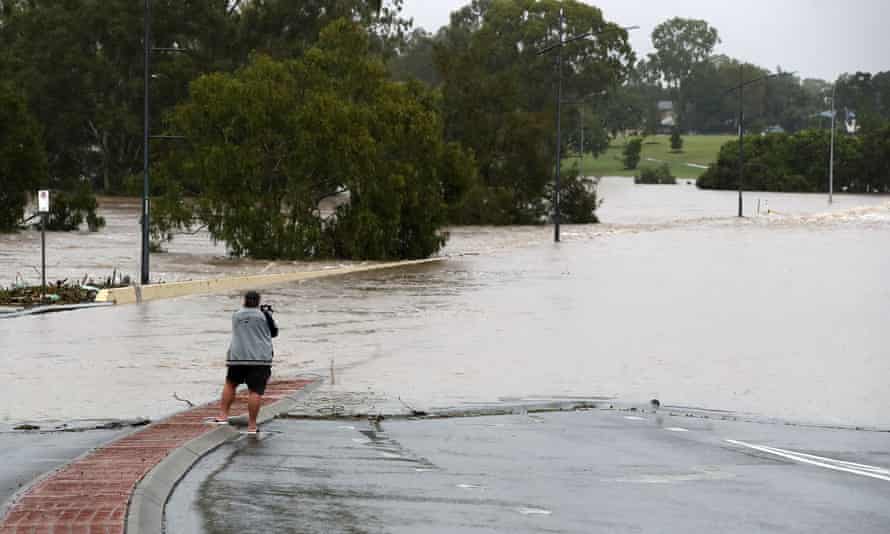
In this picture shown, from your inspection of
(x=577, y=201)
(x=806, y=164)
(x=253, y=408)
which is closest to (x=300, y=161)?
(x=253, y=408)

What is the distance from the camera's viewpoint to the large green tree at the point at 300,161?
49.1 meters

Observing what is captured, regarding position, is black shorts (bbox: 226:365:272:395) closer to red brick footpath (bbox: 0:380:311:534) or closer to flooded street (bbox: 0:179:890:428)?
red brick footpath (bbox: 0:380:311:534)

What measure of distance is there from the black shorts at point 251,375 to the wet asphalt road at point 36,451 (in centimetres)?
112

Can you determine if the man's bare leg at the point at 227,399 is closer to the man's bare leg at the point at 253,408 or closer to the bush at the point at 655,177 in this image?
the man's bare leg at the point at 253,408

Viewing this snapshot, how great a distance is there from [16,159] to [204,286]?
29290mm

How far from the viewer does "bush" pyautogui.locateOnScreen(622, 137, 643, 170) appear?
182250 millimetres

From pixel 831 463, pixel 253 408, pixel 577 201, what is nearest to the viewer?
pixel 831 463

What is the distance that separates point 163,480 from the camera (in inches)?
454

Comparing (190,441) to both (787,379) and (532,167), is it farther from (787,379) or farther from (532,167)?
(532,167)

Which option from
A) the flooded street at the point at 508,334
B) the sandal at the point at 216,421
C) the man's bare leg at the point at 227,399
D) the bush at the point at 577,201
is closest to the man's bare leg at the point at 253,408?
the sandal at the point at 216,421

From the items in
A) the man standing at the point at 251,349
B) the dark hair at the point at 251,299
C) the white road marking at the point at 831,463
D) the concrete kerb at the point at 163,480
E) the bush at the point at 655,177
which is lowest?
the white road marking at the point at 831,463

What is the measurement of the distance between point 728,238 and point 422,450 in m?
58.6

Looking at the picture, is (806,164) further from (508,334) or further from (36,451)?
(36,451)

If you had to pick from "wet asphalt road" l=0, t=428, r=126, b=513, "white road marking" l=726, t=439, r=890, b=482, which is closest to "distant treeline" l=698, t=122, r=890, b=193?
"white road marking" l=726, t=439, r=890, b=482
